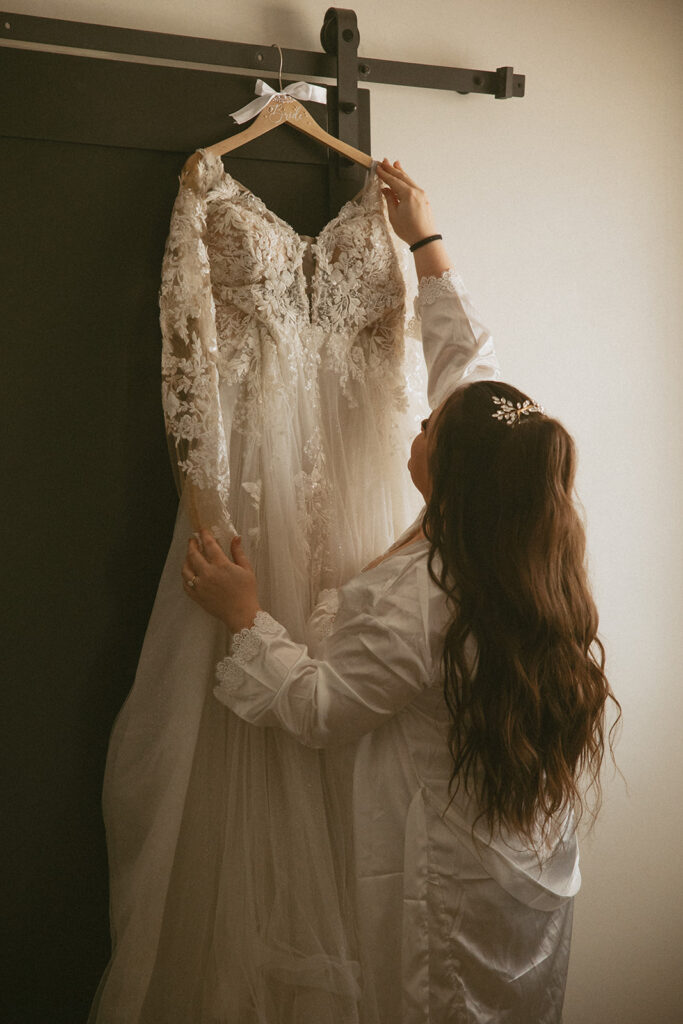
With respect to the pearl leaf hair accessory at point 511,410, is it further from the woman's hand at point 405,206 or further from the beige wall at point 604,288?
the beige wall at point 604,288

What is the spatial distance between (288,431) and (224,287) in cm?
23

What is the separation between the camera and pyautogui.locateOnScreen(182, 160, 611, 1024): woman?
1.09 metres

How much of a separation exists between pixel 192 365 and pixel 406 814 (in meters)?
0.69

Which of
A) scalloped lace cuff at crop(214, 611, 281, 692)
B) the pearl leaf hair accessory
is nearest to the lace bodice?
scalloped lace cuff at crop(214, 611, 281, 692)

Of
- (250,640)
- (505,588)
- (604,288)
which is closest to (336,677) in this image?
(250,640)

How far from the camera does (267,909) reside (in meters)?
1.15

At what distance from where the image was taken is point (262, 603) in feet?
4.02

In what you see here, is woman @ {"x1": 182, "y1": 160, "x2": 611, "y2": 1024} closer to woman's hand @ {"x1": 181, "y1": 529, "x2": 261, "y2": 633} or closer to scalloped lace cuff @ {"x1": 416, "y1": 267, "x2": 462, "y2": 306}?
woman's hand @ {"x1": 181, "y1": 529, "x2": 261, "y2": 633}

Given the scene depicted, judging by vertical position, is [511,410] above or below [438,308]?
below

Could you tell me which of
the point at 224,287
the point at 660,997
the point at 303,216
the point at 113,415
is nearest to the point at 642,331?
the point at 303,216

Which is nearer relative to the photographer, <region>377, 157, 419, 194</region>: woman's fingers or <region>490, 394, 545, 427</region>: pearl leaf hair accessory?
<region>490, 394, 545, 427</region>: pearl leaf hair accessory

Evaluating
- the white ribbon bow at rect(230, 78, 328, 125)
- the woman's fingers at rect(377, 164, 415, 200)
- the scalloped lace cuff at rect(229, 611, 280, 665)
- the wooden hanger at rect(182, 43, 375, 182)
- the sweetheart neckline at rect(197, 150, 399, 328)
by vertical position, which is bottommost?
the scalloped lace cuff at rect(229, 611, 280, 665)

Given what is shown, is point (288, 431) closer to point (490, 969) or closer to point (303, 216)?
point (303, 216)

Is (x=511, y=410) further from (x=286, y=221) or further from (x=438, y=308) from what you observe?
(x=286, y=221)
